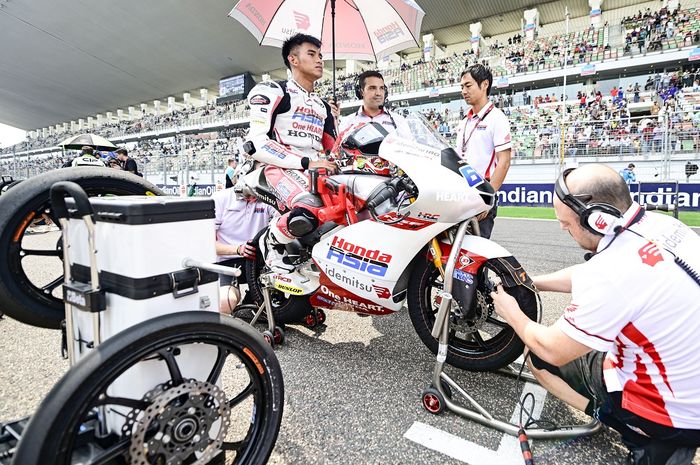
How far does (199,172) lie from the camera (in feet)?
70.5

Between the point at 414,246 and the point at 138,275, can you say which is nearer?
the point at 138,275

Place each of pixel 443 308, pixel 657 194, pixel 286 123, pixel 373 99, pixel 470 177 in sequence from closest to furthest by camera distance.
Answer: pixel 443 308 → pixel 470 177 → pixel 286 123 → pixel 373 99 → pixel 657 194

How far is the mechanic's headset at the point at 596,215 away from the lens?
134 cm

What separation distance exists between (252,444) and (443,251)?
131 cm

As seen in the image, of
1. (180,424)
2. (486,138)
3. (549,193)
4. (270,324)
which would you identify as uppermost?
(486,138)

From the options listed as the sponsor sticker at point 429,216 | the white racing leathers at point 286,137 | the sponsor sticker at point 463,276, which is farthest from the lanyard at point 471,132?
the sponsor sticker at point 463,276

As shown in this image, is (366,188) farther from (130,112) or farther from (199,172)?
(130,112)

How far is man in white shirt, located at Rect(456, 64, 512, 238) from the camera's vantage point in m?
3.54

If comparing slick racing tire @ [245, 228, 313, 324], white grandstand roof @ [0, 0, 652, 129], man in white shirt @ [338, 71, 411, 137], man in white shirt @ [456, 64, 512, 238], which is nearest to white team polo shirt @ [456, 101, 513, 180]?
Result: man in white shirt @ [456, 64, 512, 238]

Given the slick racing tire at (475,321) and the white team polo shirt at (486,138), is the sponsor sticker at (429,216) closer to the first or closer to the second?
the slick racing tire at (475,321)

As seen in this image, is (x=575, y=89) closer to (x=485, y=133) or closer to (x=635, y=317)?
(x=485, y=133)

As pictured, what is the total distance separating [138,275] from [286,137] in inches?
91.2

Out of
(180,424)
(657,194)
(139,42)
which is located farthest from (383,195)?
(139,42)

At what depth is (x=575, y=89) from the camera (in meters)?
23.5
